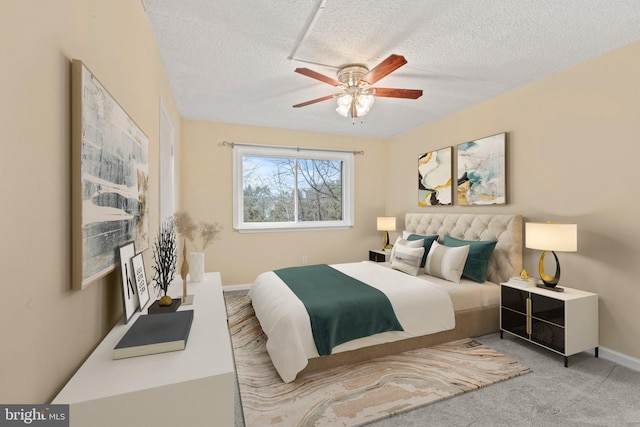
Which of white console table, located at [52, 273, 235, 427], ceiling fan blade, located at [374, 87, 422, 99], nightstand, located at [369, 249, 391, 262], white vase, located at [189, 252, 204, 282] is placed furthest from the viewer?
nightstand, located at [369, 249, 391, 262]

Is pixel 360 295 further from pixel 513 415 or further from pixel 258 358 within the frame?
pixel 513 415

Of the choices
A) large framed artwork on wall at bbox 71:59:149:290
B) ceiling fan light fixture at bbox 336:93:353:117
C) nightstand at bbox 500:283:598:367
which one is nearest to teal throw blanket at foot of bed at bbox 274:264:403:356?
nightstand at bbox 500:283:598:367

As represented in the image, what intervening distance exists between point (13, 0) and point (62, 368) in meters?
1.04

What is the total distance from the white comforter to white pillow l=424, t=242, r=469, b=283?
0.38 metres

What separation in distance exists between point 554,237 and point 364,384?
1982mm

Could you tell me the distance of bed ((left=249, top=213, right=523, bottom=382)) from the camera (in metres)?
2.12

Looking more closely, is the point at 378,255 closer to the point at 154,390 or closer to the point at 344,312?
the point at 344,312

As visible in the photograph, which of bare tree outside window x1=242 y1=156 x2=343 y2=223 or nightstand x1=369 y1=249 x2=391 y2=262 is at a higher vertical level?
bare tree outside window x1=242 y1=156 x2=343 y2=223

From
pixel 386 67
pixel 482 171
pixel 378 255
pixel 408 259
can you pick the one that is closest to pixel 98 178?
pixel 386 67

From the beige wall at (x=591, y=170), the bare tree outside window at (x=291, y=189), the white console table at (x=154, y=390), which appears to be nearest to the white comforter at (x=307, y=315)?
the white console table at (x=154, y=390)

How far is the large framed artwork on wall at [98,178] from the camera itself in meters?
0.94

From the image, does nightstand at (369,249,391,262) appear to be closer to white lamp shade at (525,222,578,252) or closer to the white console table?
white lamp shade at (525,222,578,252)

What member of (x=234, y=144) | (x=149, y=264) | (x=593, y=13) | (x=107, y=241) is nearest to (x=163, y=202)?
(x=149, y=264)

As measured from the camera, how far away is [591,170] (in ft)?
8.24
